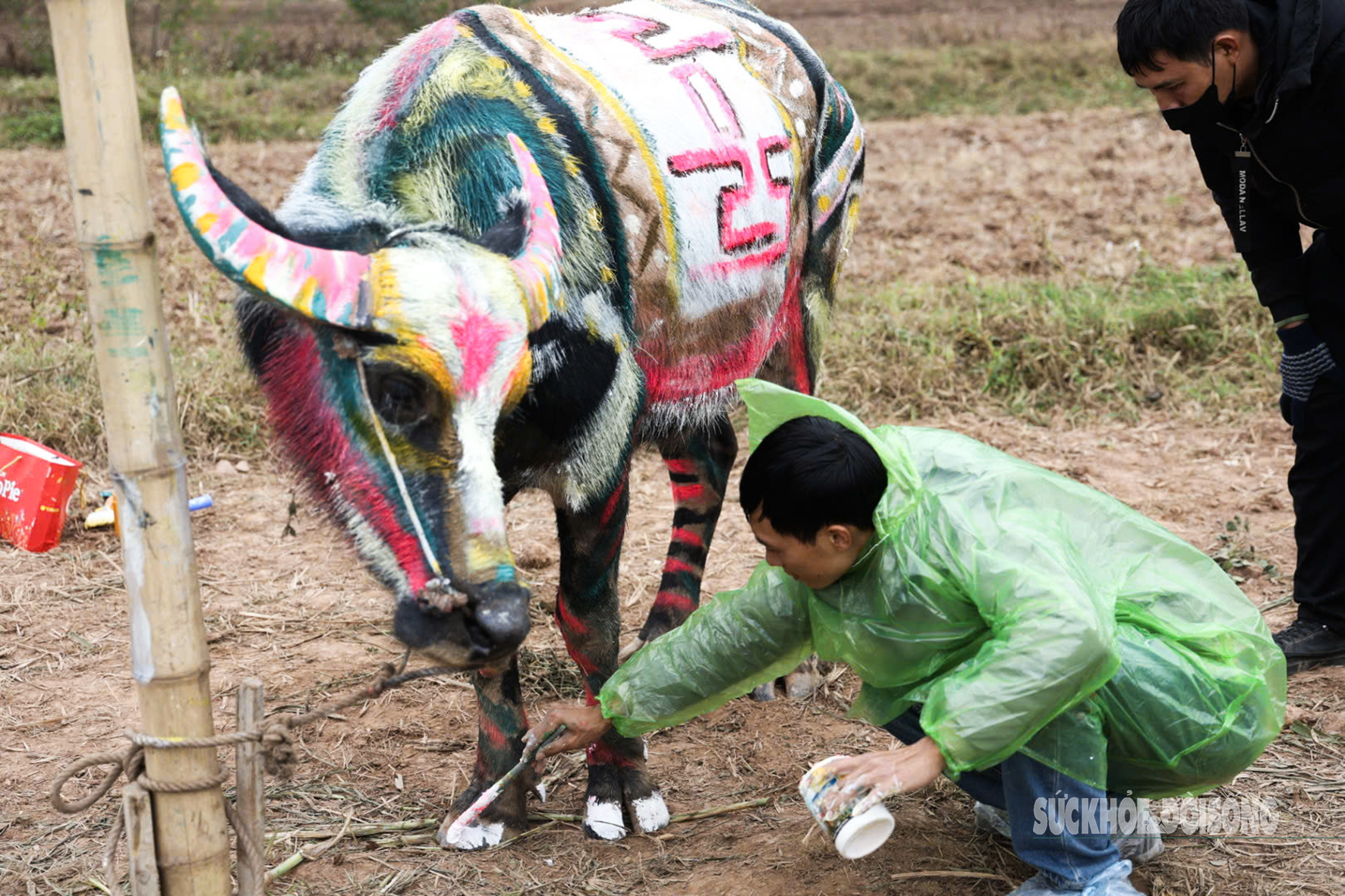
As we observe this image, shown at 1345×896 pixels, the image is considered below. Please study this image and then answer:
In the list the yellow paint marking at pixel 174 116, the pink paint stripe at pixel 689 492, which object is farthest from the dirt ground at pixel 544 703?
the yellow paint marking at pixel 174 116

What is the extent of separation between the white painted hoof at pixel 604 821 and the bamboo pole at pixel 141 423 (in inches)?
37.6

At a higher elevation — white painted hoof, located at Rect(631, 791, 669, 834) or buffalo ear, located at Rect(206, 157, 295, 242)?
buffalo ear, located at Rect(206, 157, 295, 242)

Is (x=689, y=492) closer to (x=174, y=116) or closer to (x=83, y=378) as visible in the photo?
(x=174, y=116)

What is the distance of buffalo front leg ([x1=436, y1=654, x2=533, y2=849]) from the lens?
9.40ft

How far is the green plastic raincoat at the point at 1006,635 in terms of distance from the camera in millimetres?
2137

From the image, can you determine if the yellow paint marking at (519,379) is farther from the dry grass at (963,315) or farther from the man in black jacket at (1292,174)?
the dry grass at (963,315)

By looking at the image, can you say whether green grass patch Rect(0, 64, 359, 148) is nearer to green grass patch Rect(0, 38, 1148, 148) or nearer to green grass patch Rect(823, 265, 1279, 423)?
green grass patch Rect(0, 38, 1148, 148)

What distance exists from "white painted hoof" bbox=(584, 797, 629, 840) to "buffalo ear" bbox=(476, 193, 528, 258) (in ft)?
4.25

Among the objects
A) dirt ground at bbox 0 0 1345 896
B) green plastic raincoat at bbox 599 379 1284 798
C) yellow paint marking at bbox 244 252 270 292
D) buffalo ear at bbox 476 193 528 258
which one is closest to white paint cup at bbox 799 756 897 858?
green plastic raincoat at bbox 599 379 1284 798

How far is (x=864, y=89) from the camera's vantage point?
1299cm

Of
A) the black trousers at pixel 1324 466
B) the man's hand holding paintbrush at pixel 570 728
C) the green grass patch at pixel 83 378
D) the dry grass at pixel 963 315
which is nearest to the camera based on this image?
the man's hand holding paintbrush at pixel 570 728

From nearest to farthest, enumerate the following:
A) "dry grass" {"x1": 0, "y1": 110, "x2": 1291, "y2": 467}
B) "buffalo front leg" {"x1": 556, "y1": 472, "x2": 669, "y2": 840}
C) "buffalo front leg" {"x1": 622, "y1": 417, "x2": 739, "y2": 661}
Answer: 1. "buffalo front leg" {"x1": 556, "y1": 472, "x2": 669, "y2": 840}
2. "buffalo front leg" {"x1": 622, "y1": 417, "x2": 739, "y2": 661}
3. "dry grass" {"x1": 0, "y1": 110, "x2": 1291, "y2": 467}

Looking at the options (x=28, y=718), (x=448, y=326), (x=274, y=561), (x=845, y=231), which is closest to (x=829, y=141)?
(x=845, y=231)

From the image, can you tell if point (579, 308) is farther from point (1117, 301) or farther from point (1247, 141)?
point (1117, 301)
